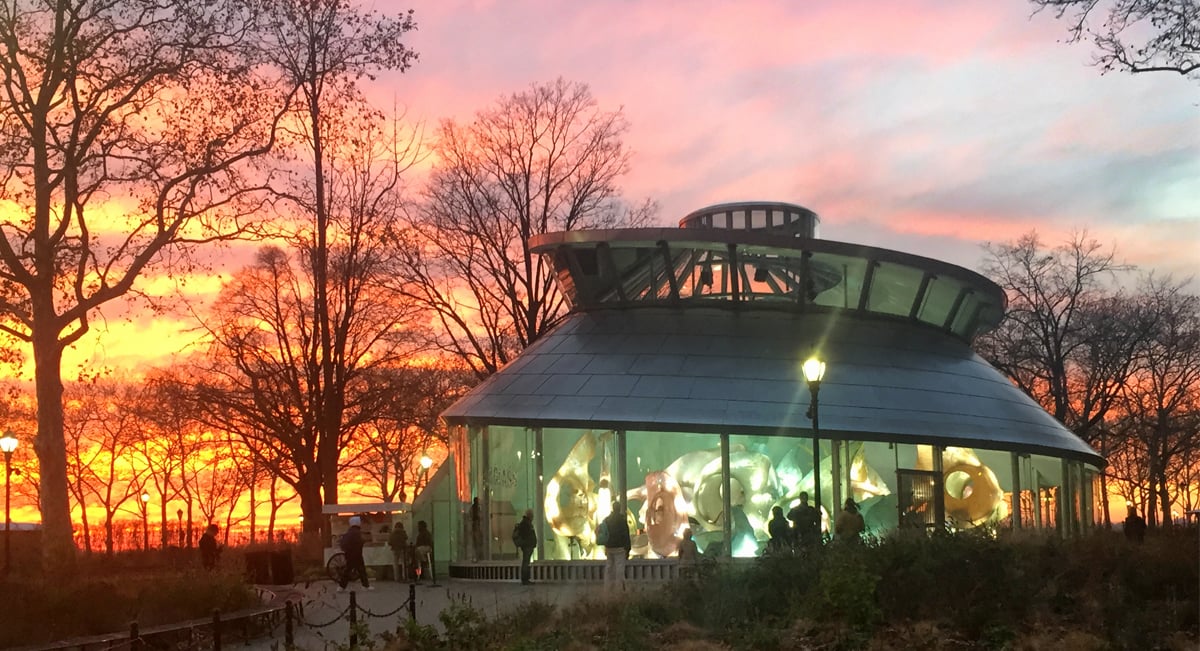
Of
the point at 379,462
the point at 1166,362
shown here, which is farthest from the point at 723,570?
the point at 379,462

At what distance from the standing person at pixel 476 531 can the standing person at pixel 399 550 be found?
5.10 feet

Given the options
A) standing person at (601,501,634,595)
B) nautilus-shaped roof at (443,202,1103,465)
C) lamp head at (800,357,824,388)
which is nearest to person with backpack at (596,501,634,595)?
standing person at (601,501,634,595)

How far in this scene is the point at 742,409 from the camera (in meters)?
24.4

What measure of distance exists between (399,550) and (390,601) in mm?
5318

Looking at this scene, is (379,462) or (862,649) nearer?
(862,649)

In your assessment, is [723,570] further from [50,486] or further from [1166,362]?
[1166,362]

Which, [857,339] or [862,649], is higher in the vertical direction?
[857,339]

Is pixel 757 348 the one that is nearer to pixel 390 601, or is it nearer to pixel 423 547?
pixel 423 547

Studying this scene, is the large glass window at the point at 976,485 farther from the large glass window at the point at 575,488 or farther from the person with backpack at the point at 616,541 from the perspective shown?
the person with backpack at the point at 616,541

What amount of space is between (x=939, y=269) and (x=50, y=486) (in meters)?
20.3

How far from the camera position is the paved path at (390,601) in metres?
16.4

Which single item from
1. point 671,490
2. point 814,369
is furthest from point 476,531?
point 814,369

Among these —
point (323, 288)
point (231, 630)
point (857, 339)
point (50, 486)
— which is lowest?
point (231, 630)

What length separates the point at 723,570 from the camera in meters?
15.6
